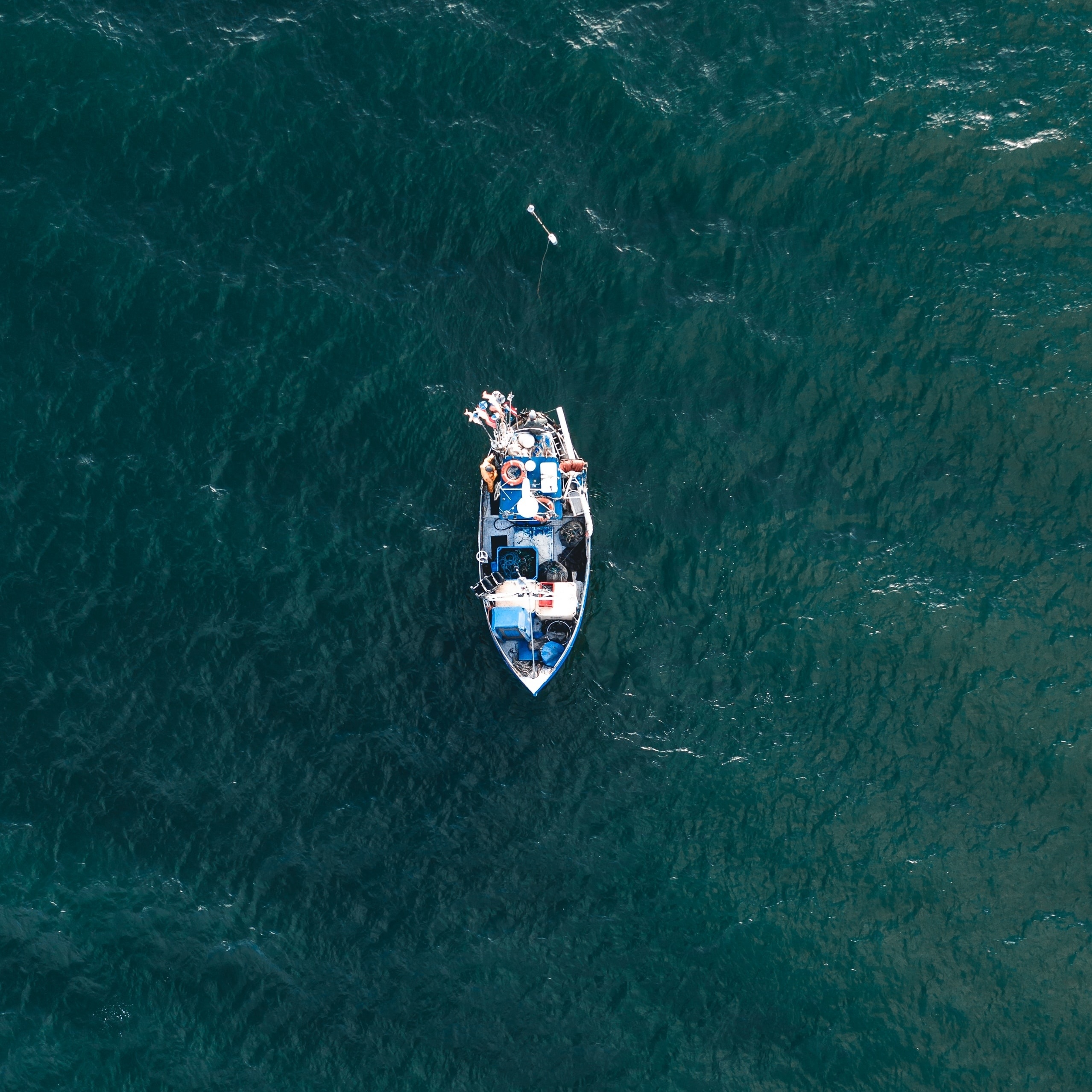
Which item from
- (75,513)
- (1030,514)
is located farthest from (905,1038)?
(75,513)

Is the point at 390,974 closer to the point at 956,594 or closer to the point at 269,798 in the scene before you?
the point at 269,798

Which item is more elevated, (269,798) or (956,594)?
(956,594)

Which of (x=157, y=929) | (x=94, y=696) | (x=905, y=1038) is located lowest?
(x=157, y=929)

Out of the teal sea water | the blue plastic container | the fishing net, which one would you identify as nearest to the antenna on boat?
the teal sea water

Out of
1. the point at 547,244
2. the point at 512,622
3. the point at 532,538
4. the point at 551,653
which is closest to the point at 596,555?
the point at 532,538

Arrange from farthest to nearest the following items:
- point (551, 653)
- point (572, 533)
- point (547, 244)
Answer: point (547, 244), point (572, 533), point (551, 653)

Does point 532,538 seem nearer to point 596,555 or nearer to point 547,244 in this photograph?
point 596,555

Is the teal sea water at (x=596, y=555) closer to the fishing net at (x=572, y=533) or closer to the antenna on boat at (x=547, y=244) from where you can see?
the antenna on boat at (x=547, y=244)
